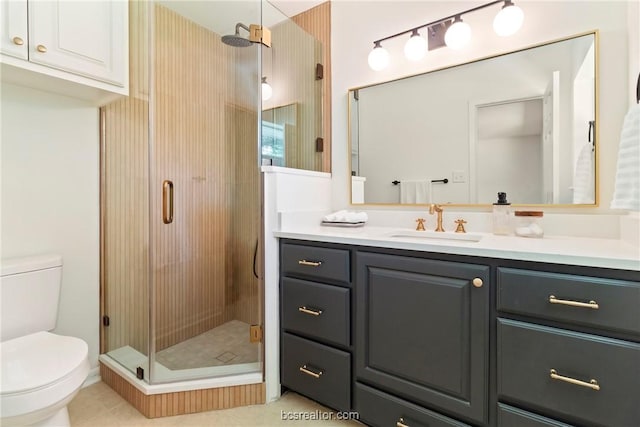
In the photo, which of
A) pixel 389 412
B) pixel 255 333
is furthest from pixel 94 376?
pixel 389 412

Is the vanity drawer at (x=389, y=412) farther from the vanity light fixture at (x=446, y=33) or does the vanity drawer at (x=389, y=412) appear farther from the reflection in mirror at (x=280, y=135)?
the vanity light fixture at (x=446, y=33)

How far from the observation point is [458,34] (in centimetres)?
162

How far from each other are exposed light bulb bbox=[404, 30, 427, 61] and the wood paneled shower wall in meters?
0.93

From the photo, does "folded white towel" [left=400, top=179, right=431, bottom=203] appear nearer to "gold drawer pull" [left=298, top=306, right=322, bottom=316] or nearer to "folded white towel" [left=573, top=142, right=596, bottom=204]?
"folded white towel" [left=573, top=142, right=596, bottom=204]

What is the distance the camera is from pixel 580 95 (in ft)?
4.54

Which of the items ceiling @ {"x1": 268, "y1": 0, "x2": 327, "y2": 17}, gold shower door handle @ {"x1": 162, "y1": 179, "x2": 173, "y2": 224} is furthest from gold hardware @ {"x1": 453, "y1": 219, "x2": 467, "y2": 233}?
ceiling @ {"x1": 268, "y1": 0, "x2": 327, "y2": 17}

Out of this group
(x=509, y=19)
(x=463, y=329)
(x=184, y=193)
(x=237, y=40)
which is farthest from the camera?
(x=184, y=193)

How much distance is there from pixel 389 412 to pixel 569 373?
0.70 meters

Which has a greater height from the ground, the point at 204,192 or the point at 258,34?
the point at 258,34

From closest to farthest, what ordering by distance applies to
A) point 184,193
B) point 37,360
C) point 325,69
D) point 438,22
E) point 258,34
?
point 37,360 < point 438,22 < point 258,34 < point 184,193 < point 325,69

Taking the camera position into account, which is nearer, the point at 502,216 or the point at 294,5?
the point at 502,216

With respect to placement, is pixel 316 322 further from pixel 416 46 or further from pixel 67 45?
pixel 67 45

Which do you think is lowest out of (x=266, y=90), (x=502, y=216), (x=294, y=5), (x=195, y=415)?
(x=195, y=415)

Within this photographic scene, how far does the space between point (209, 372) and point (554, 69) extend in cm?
236
